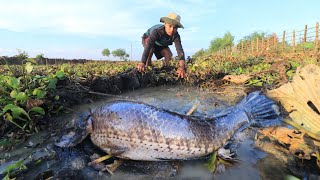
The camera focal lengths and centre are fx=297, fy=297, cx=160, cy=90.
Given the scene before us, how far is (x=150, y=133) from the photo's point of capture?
8.86ft

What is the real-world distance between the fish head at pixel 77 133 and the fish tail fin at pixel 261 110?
1.66m

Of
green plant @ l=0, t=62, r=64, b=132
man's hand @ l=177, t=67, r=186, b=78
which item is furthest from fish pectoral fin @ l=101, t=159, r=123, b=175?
man's hand @ l=177, t=67, r=186, b=78

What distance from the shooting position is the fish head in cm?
293

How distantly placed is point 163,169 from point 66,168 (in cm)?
90

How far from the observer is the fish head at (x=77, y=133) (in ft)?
9.61

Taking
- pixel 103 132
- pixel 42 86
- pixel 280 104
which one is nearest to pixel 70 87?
Result: pixel 42 86

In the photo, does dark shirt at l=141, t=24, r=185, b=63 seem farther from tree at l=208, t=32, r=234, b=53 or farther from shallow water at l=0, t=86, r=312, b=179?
tree at l=208, t=32, r=234, b=53

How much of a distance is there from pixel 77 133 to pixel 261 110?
6.49 ft

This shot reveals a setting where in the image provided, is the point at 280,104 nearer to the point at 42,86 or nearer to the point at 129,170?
the point at 129,170

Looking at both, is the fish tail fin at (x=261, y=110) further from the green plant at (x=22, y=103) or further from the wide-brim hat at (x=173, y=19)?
the wide-brim hat at (x=173, y=19)

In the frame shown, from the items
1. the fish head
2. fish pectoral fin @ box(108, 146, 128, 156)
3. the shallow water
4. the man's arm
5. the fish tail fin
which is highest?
the man's arm

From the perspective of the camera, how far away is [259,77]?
631 cm

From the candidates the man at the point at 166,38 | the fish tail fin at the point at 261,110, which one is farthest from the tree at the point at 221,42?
the fish tail fin at the point at 261,110

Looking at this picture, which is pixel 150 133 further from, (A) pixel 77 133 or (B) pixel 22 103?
(B) pixel 22 103
